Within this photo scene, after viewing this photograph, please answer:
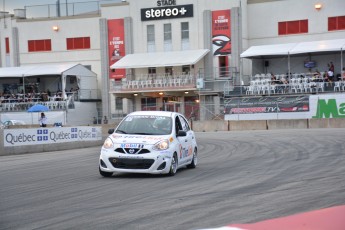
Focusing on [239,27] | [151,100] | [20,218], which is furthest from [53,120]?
[20,218]

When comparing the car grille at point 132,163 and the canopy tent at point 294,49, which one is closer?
the car grille at point 132,163

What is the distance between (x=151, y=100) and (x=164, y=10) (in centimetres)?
837

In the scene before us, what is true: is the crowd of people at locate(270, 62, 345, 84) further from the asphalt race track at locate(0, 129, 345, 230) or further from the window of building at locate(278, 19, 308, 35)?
the asphalt race track at locate(0, 129, 345, 230)

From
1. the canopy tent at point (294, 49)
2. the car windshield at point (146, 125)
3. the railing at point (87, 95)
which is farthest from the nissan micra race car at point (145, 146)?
the railing at point (87, 95)

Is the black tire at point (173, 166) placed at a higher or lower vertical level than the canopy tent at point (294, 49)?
lower

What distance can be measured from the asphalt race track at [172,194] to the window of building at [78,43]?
4436cm

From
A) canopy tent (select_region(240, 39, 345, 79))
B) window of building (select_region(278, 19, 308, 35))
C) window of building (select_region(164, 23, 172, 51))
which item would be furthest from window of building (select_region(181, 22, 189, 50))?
window of building (select_region(278, 19, 308, 35))

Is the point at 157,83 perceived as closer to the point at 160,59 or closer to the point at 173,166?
the point at 160,59

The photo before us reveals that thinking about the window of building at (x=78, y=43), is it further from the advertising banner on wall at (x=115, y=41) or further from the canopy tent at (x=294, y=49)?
the canopy tent at (x=294, y=49)

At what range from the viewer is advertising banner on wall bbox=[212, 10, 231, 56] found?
57.4m

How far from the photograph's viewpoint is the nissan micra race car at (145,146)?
15234 mm

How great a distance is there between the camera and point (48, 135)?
96.6 feet

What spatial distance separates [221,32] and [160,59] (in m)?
5.99

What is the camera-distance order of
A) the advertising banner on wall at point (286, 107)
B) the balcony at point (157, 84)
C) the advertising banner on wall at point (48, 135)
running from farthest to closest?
the balcony at point (157, 84)
the advertising banner on wall at point (286, 107)
the advertising banner on wall at point (48, 135)
